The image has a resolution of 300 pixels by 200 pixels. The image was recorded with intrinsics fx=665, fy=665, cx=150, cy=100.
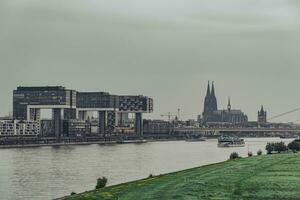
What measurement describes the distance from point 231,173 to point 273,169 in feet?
9.05

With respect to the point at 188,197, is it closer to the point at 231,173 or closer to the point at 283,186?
the point at 283,186

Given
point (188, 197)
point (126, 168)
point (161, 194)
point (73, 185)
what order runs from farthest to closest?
point (126, 168) < point (73, 185) < point (161, 194) < point (188, 197)

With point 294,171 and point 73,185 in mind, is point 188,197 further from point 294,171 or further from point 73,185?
point 73,185

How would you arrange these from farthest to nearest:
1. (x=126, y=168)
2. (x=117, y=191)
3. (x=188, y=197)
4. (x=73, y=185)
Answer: (x=126, y=168) < (x=73, y=185) < (x=117, y=191) < (x=188, y=197)

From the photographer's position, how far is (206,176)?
130 feet

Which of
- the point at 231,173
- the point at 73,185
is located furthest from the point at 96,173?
the point at 231,173

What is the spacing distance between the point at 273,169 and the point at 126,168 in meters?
45.3

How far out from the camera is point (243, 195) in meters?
30.0

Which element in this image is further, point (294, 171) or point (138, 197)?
point (294, 171)

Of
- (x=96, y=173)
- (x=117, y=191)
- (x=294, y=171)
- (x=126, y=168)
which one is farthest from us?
(x=126, y=168)

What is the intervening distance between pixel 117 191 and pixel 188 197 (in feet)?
21.9

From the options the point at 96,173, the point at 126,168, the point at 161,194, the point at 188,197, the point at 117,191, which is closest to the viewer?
the point at 188,197

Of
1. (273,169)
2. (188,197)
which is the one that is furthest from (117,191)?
(273,169)

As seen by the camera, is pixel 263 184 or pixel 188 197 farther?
pixel 263 184
